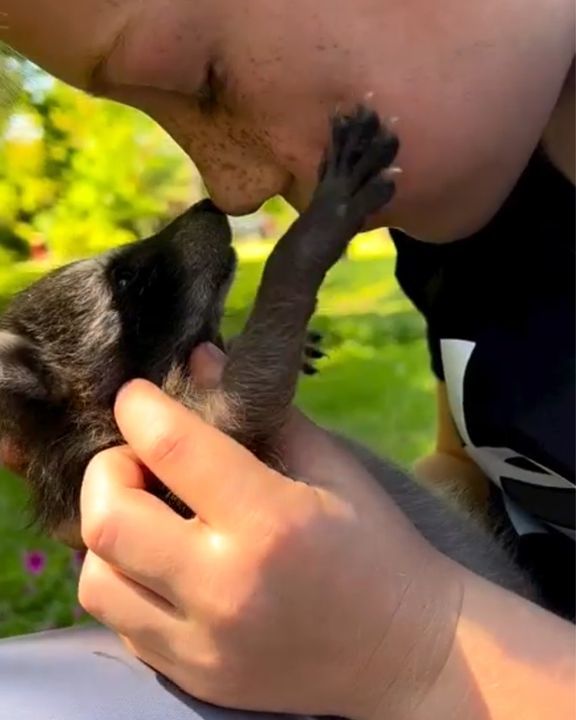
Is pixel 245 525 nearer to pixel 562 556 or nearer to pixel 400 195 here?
pixel 400 195

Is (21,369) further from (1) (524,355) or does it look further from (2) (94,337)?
(1) (524,355)

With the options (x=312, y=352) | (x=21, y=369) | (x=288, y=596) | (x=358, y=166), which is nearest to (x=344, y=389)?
(x=312, y=352)

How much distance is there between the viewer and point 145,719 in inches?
37.2

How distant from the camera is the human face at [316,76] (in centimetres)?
113

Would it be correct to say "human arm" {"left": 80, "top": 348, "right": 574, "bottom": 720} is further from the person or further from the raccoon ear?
the raccoon ear

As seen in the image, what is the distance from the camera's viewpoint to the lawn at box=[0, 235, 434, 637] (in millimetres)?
2234

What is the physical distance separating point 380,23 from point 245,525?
524 mm

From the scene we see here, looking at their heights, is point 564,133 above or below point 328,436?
above

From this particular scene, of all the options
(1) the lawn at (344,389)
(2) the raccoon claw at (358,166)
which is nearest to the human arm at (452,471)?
(1) the lawn at (344,389)

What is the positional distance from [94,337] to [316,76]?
0.39 meters

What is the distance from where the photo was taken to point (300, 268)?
1.13 m

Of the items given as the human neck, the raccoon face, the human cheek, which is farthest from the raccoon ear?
the human neck

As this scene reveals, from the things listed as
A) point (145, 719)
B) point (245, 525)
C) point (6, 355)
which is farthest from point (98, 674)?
point (6, 355)

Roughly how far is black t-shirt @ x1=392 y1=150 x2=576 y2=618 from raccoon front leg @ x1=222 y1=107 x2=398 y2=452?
11.6 inches
